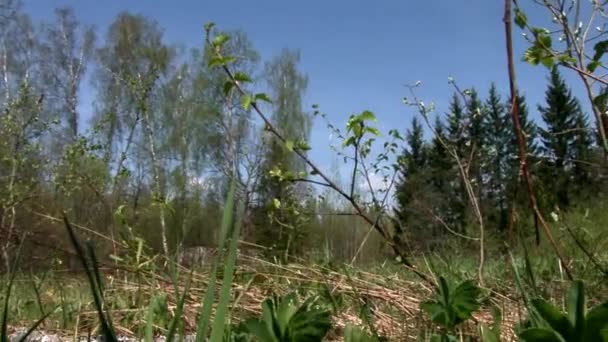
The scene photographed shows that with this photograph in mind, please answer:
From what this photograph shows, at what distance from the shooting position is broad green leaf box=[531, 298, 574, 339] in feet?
2.09

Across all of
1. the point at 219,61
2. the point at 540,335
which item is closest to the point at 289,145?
the point at 219,61

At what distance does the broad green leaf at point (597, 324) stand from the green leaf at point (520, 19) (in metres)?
1.11

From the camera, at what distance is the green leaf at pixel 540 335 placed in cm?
64

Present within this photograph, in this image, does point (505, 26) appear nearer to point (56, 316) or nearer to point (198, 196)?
point (56, 316)

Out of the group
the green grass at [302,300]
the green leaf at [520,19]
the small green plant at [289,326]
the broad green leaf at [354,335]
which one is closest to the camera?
the small green plant at [289,326]

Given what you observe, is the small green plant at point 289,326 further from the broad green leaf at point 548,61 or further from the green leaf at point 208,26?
the green leaf at point 208,26

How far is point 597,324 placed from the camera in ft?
2.04

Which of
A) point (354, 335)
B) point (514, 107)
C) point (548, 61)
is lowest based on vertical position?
point (354, 335)

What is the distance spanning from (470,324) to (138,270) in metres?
0.98

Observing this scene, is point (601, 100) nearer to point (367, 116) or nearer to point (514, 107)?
point (514, 107)

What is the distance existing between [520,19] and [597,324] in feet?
3.68

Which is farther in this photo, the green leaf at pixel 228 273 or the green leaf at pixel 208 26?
the green leaf at pixel 208 26

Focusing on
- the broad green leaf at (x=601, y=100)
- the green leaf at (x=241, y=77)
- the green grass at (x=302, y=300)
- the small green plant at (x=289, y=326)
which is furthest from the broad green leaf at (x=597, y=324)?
the green leaf at (x=241, y=77)

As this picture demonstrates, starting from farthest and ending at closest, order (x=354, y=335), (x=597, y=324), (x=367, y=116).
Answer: (x=367, y=116), (x=354, y=335), (x=597, y=324)
